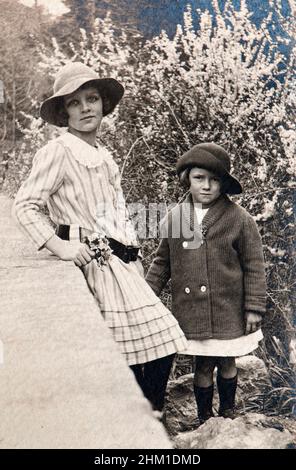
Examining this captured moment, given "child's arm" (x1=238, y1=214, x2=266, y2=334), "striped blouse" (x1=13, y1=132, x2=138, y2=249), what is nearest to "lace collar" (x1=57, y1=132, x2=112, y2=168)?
"striped blouse" (x1=13, y1=132, x2=138, y2=249)

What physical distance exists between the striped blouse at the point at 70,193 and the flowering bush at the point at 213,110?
0.24 m

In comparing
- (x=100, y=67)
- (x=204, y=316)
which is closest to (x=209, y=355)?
(x=204, y=316)

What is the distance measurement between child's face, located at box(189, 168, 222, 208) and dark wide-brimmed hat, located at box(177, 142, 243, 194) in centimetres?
2

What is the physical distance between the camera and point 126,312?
2.89 meters

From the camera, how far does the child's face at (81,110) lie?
9.72 feet

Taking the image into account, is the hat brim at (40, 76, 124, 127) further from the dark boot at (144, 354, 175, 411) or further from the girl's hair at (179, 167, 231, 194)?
the dark boot at (144, 354, 175, 411)

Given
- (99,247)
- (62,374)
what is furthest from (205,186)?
(62,374)

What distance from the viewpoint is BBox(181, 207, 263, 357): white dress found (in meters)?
3.02

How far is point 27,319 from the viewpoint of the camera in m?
2.83

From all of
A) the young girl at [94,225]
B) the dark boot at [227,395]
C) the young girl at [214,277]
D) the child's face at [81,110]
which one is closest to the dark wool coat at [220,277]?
the young girl at [214,277]

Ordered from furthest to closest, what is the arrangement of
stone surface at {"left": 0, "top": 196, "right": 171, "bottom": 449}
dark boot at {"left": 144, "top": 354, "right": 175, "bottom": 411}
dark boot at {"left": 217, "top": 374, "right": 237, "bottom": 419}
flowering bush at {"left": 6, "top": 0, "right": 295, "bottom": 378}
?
flowering bush at {"left": 6, "top": 0, "right": 295, "bottom": 378}
dark boot at {"left": 217, "top": 374, "right": 237, "bottom": 419}
dark boot at {"left": 144, "top": 354, "right": 175, "bottom": 411}
stone surface at {"left": 0, "top": 196, "right": 171, "bottom": 449}

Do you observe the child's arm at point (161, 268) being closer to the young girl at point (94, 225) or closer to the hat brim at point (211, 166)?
the young girl at point (94, 225)

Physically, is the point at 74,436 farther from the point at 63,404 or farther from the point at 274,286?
the point at 274,286
